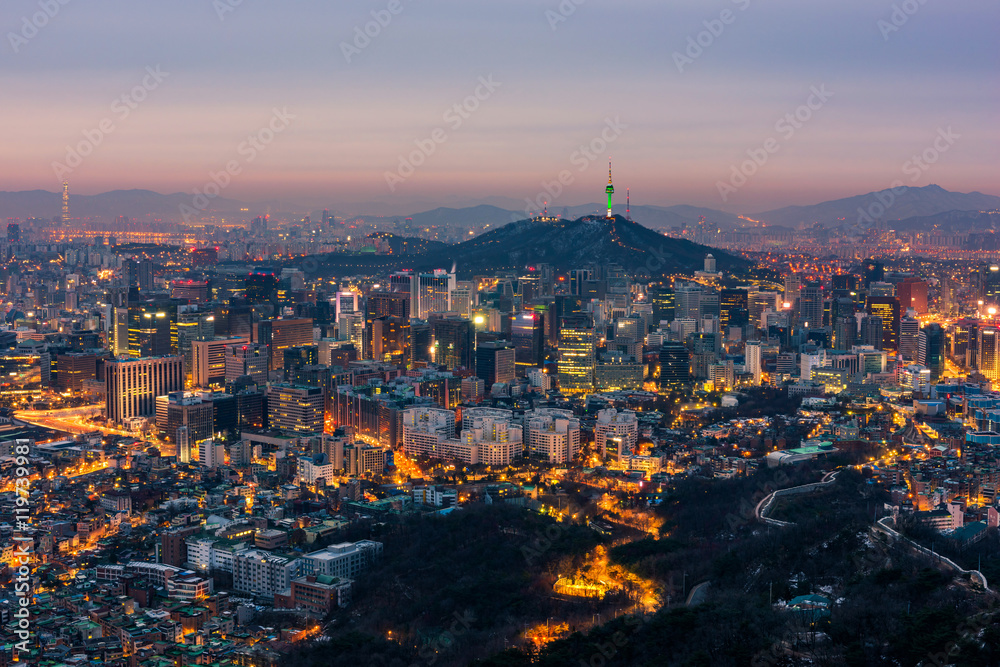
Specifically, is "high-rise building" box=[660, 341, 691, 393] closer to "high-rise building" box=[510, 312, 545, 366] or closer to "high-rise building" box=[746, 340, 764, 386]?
"high-rise building" box=[746, 340, 764, 386]

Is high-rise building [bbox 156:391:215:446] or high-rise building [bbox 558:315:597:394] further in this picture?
high-rise building [bbox 558:315:597:394]

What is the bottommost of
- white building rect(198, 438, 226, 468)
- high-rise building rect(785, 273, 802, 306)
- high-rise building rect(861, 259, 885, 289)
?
white building rect(198, 438, 226, 468)

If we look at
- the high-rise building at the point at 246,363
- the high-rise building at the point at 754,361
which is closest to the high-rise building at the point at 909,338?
the high-rise building at the point at 754,361

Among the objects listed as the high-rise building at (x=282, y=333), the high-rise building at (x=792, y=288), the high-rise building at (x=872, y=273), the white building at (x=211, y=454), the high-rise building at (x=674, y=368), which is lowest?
the white building at (x=211, y=454)

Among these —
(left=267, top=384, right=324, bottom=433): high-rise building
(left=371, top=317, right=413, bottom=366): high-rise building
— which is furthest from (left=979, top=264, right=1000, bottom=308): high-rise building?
(left=267, top=384, right=324, bottom=433): high-rise building

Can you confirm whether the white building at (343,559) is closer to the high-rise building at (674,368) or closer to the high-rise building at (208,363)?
the high-rise building at (208,363)

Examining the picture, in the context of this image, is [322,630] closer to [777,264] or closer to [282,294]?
[282,294]
